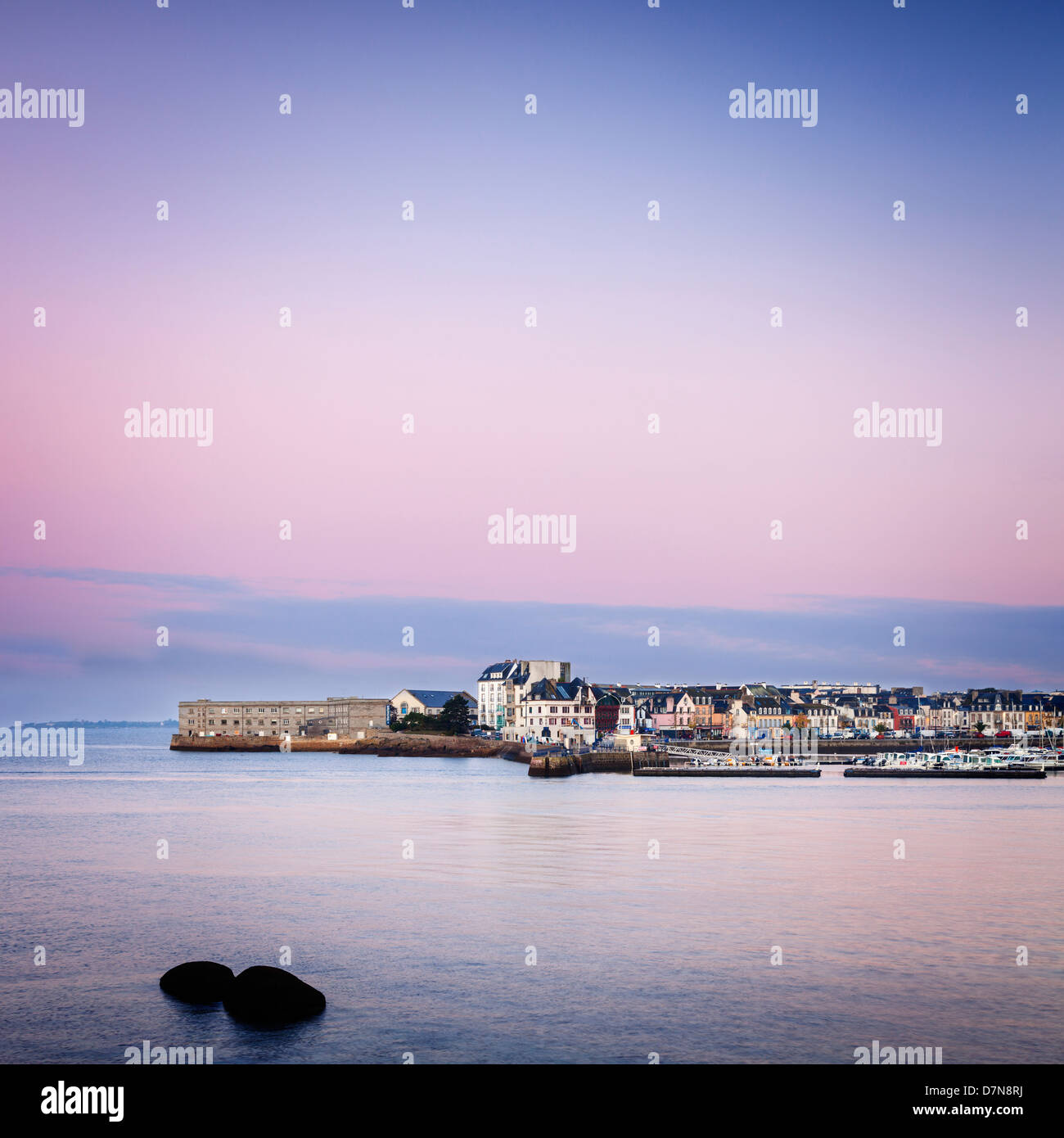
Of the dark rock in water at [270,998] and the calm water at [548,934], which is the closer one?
the calm water at [548,934]

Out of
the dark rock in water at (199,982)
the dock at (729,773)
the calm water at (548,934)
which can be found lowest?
the dock at (729,773)

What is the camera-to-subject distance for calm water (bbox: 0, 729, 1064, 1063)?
21.8m

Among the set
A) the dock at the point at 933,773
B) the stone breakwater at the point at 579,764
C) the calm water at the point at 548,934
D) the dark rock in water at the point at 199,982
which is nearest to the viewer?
the calm water at the point at 548,934

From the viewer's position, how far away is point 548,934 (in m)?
31.6

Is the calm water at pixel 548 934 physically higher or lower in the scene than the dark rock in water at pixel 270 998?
lower

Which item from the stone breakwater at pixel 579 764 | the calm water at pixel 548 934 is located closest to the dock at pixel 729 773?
the stone breakwater at pixel 579 764

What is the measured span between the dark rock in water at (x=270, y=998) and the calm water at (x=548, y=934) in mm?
444

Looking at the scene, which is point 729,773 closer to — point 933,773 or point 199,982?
point 933,773

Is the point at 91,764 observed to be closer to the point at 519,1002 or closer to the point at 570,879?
the point at 570,879

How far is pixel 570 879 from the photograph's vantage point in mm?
42562

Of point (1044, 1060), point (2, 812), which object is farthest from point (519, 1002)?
point (2, 812)

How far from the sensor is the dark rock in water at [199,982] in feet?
79.3

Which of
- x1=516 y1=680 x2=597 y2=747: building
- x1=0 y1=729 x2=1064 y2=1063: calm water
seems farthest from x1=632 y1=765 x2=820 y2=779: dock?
x1=0 y1=729 x2=1064 y2=1063: calm water

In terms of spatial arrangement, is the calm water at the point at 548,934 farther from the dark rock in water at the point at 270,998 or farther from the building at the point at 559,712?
the building at the point at 559,712
